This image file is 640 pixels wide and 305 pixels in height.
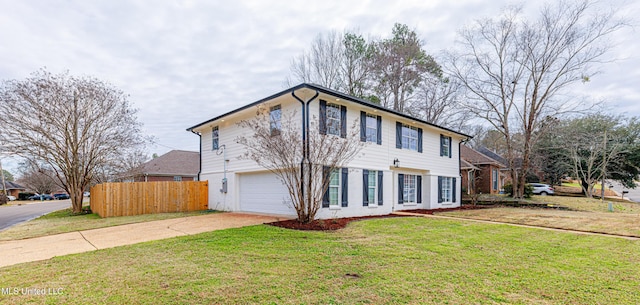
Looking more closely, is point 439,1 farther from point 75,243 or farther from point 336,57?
point 75,243

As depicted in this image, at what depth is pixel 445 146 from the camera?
17.0 meters

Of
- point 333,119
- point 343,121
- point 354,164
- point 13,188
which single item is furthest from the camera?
point 13,188

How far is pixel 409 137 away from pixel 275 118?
672 centimetres

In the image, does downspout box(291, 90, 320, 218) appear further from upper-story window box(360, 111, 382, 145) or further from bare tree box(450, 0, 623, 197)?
bare tree box(450, 0, 623, 197)

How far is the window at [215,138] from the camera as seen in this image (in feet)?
47.7

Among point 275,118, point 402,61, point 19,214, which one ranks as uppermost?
point 402,61

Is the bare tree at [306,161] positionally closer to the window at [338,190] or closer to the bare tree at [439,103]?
the window at [338,190]

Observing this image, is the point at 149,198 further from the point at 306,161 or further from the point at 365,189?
the point at 365,189

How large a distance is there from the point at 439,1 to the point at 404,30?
34.1 feet

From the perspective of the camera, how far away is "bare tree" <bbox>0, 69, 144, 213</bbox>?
13.5 meters

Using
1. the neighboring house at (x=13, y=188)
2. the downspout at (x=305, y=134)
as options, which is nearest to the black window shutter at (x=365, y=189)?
the downspout at (x=305, y=134)

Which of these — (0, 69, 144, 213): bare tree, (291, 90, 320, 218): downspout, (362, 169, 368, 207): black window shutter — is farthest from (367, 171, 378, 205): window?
(0, 69, 144, 213): bare tree

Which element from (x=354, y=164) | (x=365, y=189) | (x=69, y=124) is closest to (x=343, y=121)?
(x=354, y=164)

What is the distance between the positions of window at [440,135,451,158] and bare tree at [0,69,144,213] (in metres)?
16.7
